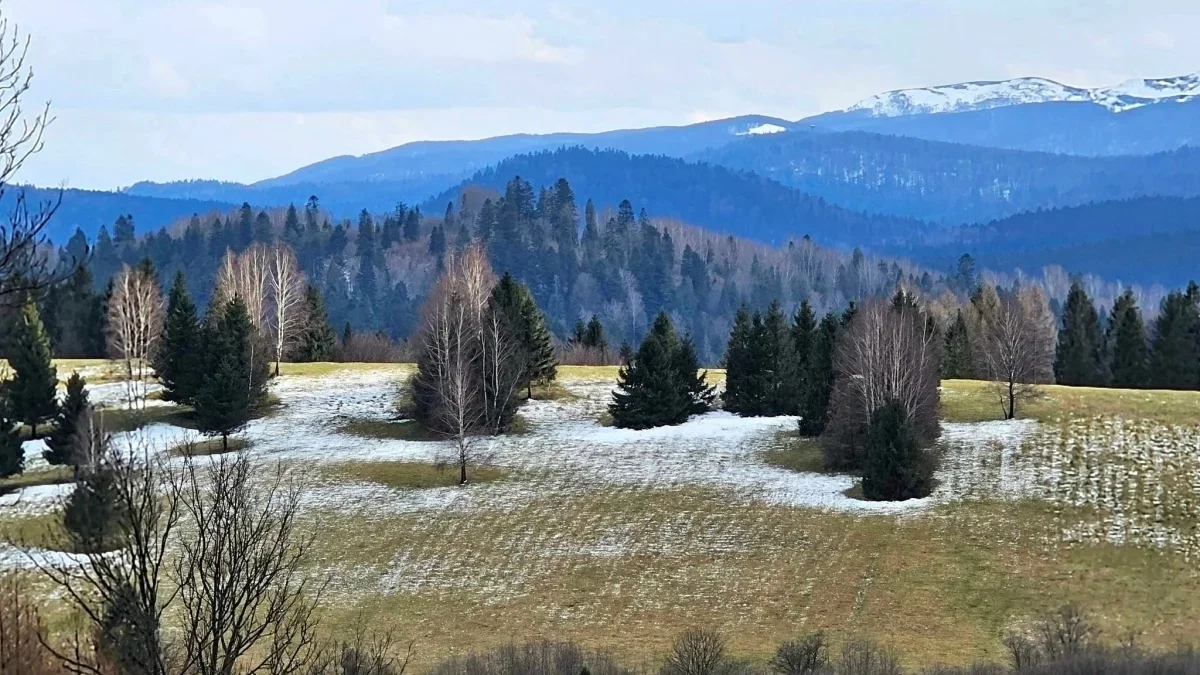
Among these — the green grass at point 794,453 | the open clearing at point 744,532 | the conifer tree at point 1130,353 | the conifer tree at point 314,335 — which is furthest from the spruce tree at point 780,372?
the conifer tree at point 314,335

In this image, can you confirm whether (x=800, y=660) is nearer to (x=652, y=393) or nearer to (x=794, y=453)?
(x=794, y=453)

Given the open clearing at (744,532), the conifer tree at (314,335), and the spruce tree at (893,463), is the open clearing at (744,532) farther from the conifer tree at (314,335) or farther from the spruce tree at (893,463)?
the conifer tree at (314,335)

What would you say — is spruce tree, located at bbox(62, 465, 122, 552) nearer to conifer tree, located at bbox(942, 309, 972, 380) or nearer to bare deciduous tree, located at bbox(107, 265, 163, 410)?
bare deciduous tree, located at bbox(107, 265, 163, 410)

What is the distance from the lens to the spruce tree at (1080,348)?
77688mm

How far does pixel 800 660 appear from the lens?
78.4 ft

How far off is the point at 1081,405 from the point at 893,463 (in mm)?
15567

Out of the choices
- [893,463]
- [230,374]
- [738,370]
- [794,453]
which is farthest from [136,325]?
[893,463]

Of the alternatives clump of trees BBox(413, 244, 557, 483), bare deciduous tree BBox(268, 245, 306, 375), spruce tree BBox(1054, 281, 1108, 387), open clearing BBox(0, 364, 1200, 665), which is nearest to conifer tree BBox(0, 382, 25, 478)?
open clearing BBox(0, 364, 1200, 665)

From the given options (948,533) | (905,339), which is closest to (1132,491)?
(948,533)

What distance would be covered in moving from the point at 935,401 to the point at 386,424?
27.3 metres

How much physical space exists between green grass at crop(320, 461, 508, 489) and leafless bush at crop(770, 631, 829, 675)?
73.2ft

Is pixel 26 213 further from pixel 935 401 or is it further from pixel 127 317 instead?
pixel 127 317

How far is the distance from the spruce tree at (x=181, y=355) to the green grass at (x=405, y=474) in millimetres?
11101

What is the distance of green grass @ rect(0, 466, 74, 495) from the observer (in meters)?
45.5
